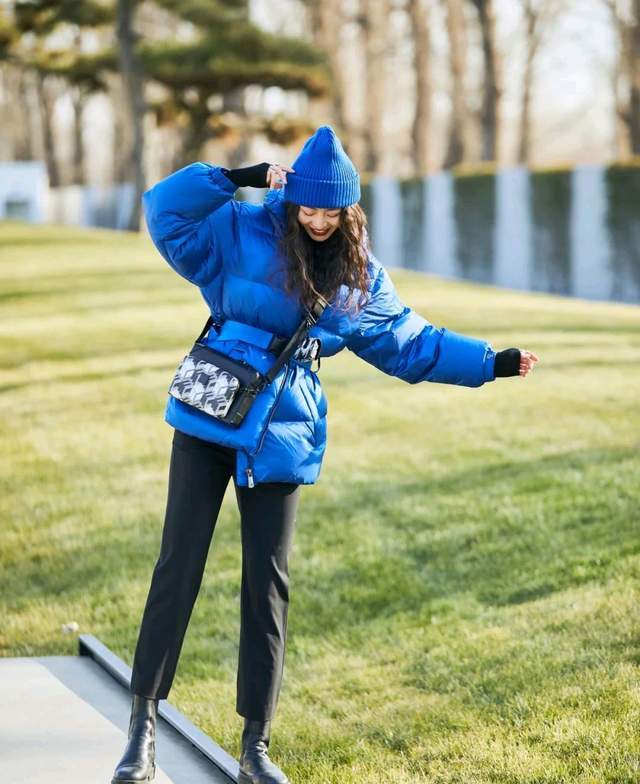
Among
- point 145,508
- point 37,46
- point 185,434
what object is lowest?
point 145,508

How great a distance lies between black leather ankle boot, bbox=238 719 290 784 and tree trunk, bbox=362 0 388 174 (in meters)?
39.0

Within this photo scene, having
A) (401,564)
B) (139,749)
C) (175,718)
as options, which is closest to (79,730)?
(175,718)

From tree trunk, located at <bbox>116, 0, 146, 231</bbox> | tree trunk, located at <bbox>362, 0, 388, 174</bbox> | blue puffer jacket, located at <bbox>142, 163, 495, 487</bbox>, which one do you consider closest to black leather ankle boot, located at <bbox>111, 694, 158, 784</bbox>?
blue puffer jacket, located at <bbox>142, 163, 495, 487</bbox>

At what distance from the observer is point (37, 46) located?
111 ft

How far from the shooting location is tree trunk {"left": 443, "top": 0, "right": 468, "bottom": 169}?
38344 millimetres

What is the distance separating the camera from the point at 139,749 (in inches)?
149

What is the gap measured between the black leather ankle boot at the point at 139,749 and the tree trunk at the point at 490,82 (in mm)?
28422

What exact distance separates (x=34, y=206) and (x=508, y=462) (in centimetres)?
4164

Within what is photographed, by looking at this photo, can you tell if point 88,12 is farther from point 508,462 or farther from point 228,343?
point 228,343

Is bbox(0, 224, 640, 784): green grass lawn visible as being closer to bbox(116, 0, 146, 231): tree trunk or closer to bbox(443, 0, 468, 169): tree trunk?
bbox(116, 0, 146, 231): tree trunk

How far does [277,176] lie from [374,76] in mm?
42369

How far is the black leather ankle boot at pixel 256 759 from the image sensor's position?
3.77m

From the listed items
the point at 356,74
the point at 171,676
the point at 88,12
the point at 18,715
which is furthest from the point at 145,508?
the point at 356,74

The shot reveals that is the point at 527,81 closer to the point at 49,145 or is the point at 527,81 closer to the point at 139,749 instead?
the point at 49,145
